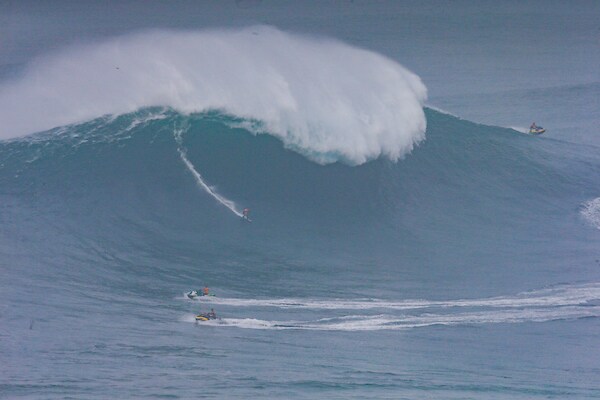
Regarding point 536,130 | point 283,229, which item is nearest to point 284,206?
point 283,229

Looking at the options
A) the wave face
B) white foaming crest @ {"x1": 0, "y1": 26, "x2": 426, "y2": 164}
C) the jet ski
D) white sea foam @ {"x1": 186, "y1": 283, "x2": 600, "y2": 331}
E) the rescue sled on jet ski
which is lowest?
the rescue sled on jet ski

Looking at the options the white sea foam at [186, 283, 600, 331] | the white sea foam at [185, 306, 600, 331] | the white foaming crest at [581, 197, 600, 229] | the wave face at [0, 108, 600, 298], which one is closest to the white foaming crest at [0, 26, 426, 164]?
the wave face at [0, 108, 600, 298]

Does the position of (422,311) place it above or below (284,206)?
below

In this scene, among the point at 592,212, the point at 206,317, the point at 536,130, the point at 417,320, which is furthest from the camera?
the point at 536,130

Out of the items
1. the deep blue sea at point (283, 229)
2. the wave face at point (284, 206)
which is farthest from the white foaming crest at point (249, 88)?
the wave face at point (284, 206)

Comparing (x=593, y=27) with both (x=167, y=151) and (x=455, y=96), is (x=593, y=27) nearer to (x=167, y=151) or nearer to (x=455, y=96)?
(x=455, y=96)

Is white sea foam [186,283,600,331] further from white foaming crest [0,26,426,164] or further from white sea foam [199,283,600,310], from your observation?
white foaming crest [0,26,426,164]

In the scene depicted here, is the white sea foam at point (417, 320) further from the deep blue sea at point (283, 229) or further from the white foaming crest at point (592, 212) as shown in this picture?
the white foaming crest at point (592, 212)

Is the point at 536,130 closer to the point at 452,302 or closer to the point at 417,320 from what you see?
the point at 452,302
